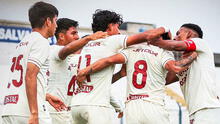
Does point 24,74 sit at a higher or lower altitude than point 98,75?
higher

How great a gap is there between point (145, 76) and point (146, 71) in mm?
63

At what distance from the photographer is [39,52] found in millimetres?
5012

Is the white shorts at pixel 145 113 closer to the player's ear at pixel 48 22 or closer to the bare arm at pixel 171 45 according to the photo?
the bare arm at pixel 171 45

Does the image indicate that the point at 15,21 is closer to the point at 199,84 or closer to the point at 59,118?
the point at 59,118

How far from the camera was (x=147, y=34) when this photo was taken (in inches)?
229

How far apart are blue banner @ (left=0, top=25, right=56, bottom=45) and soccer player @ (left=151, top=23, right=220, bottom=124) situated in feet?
21.6

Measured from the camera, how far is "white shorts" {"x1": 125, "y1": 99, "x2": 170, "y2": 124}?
5.82 metres

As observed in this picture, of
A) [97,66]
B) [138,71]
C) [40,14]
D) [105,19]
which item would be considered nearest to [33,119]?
[40,14]

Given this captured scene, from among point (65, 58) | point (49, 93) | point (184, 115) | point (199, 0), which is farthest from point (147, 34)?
point (199, 0)

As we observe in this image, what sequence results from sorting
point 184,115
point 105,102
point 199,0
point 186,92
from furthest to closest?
point 199,0
point 184,115
point 186,92
point 105,102

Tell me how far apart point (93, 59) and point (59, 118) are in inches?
50.3

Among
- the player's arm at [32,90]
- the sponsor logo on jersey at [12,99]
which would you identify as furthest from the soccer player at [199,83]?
the sponsor logo on jersey at [12,99]

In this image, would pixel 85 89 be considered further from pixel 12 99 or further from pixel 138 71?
pixel 12 99

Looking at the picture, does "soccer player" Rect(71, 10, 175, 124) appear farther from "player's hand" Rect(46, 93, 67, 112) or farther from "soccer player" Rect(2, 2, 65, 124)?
"soccer player" Rect(2, 2, 65, 124)
